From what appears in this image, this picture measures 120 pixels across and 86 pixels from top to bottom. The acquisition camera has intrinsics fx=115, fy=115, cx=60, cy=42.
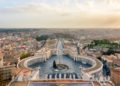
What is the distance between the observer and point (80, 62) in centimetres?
2611

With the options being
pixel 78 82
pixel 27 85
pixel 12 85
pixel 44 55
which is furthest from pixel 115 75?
pixel 44 55

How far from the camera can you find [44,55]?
2716 centimetres

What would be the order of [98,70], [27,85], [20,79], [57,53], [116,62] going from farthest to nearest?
[57,53], [116,62], [98,70], [20,79], [27,85]

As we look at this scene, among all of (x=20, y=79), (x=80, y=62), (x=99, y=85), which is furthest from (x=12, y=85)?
(x=80, y=62)

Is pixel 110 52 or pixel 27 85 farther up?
pixel 27 85

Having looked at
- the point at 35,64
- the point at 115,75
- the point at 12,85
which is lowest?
the point at 35,64

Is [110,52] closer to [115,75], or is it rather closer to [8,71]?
[115,75]

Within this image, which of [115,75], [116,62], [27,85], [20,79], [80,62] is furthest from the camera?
[80,62]

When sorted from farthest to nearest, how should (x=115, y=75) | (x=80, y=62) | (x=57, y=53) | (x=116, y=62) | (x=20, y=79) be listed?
1. (x=57, y=53)
2. (x=80, y=62)
3. (x=116, y=62)
4. (x=115, y=75)
5. (x=20, y=79)

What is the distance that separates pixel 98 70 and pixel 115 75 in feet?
10.3

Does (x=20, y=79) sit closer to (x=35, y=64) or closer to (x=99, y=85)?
(x=99, y=85)

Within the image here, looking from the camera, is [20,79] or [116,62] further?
[116,62]

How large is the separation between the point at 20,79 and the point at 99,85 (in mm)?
6803

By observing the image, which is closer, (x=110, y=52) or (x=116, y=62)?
(x=116, y=62)
